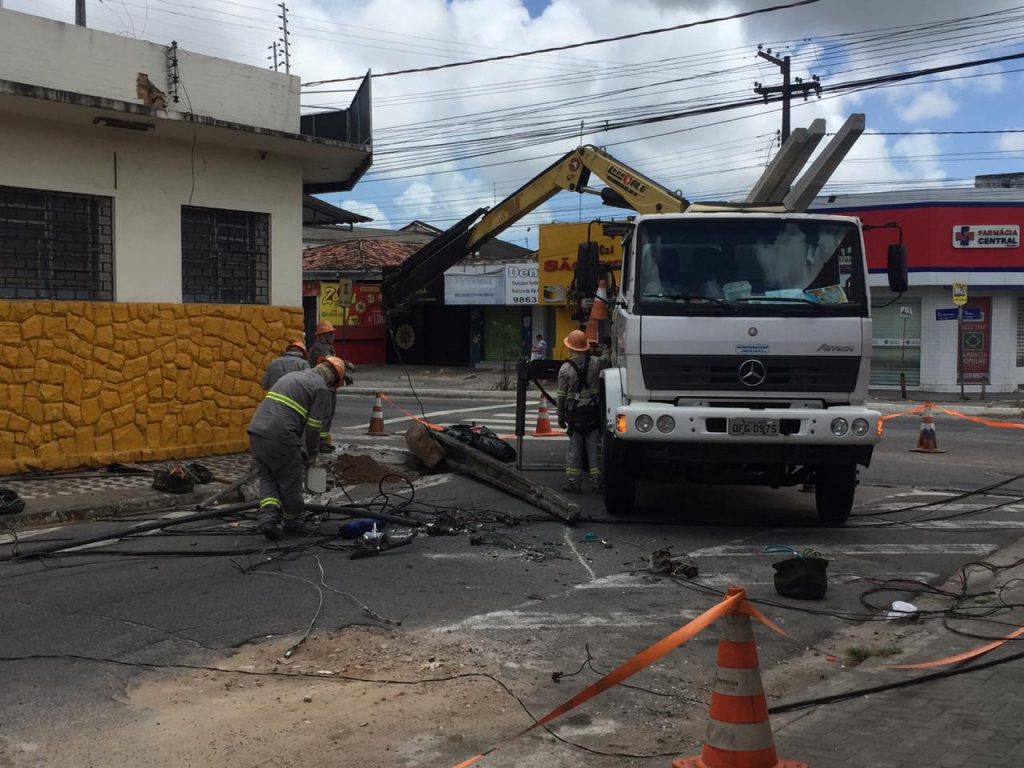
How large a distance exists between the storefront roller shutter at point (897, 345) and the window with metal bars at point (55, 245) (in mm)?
22078

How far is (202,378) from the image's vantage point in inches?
516

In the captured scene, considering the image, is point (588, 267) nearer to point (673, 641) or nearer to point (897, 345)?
point (673, 641)

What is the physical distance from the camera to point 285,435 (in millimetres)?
8562

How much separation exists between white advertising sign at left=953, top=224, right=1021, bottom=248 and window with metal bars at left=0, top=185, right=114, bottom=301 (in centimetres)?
2309

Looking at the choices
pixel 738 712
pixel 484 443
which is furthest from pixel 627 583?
pixel 484 443

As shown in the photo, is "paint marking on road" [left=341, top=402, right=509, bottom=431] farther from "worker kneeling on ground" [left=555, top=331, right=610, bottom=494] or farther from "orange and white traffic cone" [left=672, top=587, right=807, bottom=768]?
"orange and white traffic cone" [left=672, top=587, right=807, bottom=768]

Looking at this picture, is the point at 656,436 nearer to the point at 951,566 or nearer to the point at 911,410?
the point at 951,566

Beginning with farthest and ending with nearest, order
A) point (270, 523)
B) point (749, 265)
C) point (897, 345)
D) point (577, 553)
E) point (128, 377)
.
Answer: point (897, 345) < point (128, 377) < point (749, 265) < point (270, 523) < point (577, 553)

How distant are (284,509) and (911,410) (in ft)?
58.8

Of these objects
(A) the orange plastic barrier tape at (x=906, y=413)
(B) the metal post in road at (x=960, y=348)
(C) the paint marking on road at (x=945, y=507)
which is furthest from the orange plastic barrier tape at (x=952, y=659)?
(B) the metal post in road at (x=960, y=348)

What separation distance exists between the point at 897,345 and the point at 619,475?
71.8 feet

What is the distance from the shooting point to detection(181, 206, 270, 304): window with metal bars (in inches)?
516

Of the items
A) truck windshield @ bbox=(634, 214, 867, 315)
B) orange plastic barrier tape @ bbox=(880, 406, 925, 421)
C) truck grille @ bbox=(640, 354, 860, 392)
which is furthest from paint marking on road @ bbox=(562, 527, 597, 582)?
orange plastic barrier tape @ bbox=(880, 406, 925, 421)

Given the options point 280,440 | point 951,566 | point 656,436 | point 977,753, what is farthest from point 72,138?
point 977,753
